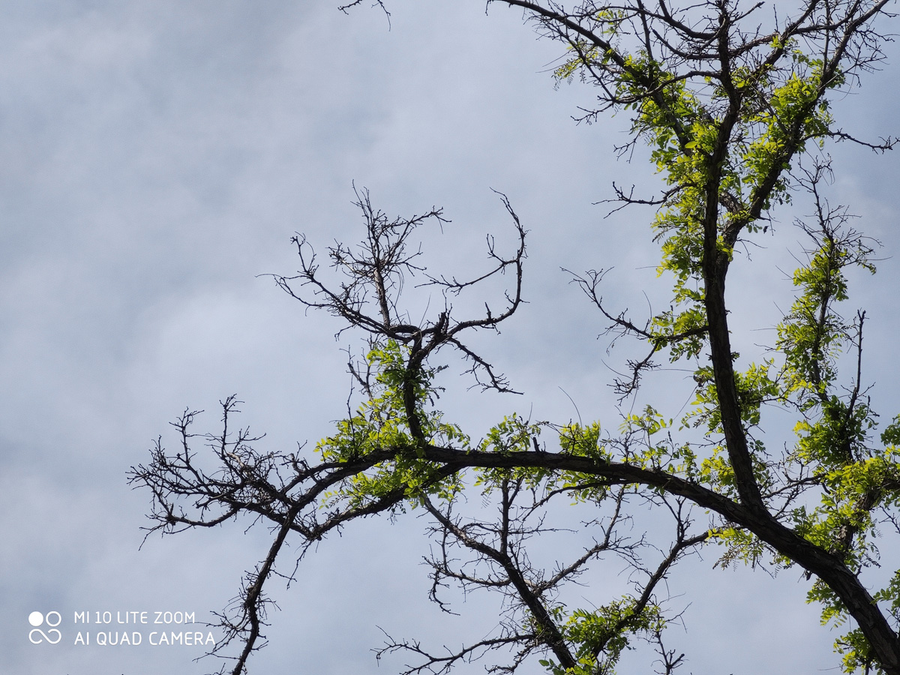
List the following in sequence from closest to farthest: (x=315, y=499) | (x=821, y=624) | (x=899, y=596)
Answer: (x=315, y=499)
(x=899, y=596)
(x=821, y=624)

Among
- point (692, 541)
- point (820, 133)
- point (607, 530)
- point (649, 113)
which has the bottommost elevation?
point (692, 541)

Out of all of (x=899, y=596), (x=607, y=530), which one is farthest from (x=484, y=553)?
(x=899, y=596)

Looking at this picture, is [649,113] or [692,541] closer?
[649,113]

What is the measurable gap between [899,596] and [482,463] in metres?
5.54

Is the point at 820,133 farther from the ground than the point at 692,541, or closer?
farther from the ground

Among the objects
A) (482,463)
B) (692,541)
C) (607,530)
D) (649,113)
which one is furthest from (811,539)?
(649,113)

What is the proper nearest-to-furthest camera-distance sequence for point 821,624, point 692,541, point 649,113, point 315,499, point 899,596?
point 315,499
point 649,113
point 899,596
point 821,624
point 692,541

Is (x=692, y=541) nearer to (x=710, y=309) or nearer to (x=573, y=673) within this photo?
(x=573, y=673)

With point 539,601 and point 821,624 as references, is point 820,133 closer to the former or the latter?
point 821,624

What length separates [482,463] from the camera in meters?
7.80

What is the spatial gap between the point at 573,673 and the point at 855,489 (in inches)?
164

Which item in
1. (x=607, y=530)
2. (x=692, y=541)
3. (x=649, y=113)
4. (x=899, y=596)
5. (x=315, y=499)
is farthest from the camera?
(x=607, y=530)

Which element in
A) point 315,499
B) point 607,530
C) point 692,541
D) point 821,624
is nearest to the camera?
point 315,499

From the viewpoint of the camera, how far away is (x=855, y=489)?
883cm
